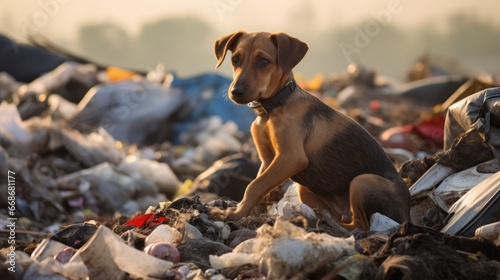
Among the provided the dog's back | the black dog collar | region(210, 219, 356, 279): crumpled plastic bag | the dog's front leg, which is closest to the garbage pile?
region(210, 219, 356, 279): crumpled plastic bag

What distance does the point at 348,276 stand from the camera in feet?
10.1

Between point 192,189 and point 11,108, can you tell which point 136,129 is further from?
point 192,189

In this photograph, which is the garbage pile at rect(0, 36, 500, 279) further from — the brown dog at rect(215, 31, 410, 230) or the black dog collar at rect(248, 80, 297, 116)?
the black dog collar at rect(248, 80, 297, 116)

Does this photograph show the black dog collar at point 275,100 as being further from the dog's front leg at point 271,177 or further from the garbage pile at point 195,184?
the garbage pile at point 195,184

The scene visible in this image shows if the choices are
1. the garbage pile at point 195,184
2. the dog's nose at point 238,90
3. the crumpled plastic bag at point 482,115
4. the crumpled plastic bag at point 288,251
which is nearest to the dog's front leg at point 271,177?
the garbage pile at point 195,184

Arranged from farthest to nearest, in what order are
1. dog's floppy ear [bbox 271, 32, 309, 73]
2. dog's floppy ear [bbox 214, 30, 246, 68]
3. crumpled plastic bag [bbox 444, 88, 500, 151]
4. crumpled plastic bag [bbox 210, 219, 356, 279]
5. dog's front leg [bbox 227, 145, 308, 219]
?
dog's floppy ear [bbox 214, 30, 246, 68], crumpled plastic bag [bbox 444, 88, 500, 151], dog's floppy ear [bbox 271, 32, 309, 73], dog's front leg [bbox 227, 145, 308, 219], crumpled plastic bag [bbox 210, 219, 356, 279]

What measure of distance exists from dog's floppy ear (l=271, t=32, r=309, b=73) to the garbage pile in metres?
0.78

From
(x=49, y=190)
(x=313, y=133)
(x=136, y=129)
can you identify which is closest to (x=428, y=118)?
(x=136, y=129)

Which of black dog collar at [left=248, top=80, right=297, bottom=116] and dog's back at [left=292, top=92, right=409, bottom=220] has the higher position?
black dog collar at [left=248, top=80, right=297, bottom=116]

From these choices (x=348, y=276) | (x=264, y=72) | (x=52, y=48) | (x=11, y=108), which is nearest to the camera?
(x=348, y=276)

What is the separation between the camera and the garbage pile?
321 centimetres

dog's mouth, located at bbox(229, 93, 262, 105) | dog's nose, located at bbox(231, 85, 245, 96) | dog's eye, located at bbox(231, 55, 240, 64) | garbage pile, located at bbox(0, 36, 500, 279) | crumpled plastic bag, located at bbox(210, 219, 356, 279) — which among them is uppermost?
dog's eye, located at bbox(231, 55, 240, 64)

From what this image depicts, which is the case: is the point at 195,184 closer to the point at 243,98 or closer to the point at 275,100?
the point at 275,100

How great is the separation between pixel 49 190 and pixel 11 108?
1334mm
